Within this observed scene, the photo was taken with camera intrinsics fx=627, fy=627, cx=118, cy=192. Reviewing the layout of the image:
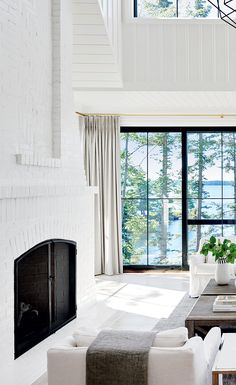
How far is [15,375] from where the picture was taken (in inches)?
174

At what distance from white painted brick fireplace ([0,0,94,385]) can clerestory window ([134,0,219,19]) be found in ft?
7.66

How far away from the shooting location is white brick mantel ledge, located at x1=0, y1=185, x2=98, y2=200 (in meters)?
4.45

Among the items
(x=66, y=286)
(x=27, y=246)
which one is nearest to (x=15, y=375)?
(x=27, y=246)

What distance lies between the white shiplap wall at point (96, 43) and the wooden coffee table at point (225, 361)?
3.34m

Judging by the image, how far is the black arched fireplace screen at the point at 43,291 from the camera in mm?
5203

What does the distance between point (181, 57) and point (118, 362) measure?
520 cm

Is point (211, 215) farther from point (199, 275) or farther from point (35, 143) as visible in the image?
point (35, 143)

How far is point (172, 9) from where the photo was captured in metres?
8.24

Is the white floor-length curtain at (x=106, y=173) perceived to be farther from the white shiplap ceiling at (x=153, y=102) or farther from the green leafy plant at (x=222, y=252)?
the green leafy plant at (x=222, y=252)

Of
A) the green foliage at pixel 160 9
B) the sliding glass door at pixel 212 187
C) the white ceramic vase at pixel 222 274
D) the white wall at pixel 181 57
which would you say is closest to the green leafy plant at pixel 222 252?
the white ceramic vase at pixel 222 274

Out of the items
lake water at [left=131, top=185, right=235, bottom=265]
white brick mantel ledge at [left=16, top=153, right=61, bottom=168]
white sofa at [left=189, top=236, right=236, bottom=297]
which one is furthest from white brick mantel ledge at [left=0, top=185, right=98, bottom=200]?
lake water at [left=131, top=185, right=235, bottom=265]

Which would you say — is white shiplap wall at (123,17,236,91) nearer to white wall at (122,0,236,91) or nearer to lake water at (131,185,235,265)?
white wall at (122,0,236,91)

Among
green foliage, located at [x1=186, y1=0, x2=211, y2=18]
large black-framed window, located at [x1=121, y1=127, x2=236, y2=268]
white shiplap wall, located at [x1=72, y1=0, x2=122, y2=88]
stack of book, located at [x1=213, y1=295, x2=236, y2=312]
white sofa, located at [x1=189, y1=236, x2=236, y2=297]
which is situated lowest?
white sofa, located at [x1=189, y1=236, x2=236, y2=297]

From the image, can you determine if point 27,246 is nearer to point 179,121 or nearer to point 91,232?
point 91,232
